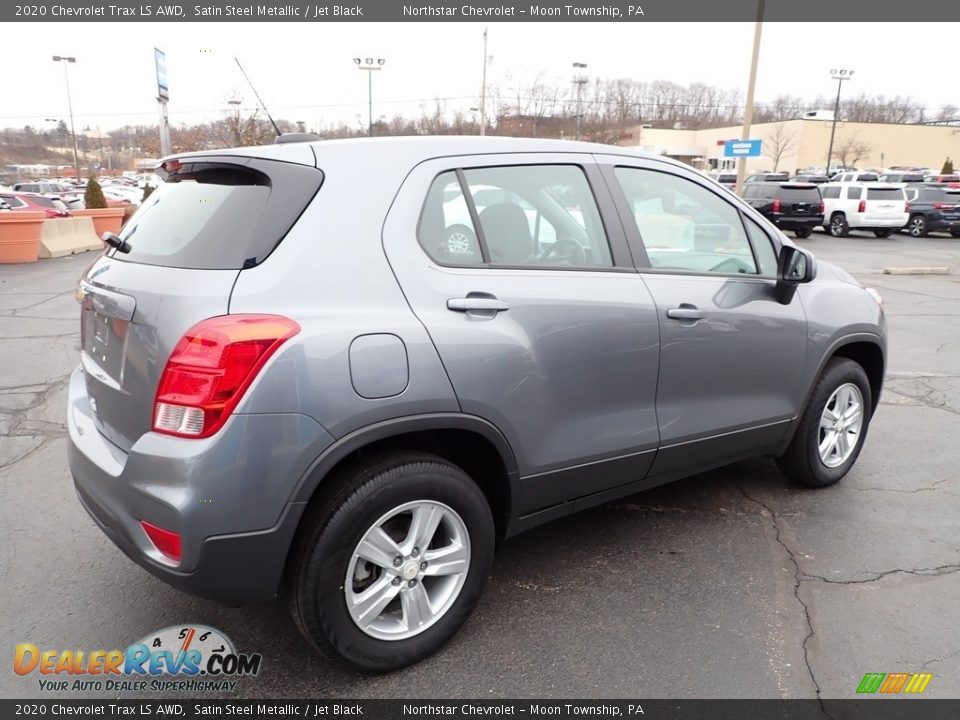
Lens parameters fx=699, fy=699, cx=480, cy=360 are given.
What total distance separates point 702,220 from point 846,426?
163cm

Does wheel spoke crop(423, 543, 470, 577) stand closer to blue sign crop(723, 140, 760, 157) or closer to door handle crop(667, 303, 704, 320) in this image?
door handle crop(667, 303, 704, 320)

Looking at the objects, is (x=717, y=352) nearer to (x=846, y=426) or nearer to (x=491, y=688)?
(x=846, y=426)

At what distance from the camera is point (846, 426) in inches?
161

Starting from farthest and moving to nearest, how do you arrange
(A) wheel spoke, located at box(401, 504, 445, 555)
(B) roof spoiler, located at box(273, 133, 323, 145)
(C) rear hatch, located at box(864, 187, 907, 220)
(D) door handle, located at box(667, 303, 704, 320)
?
(C) rear hatch, located at box(864, 187, 907, 220), (D) door handle, located at box(667, 303, 704, 320), (B) roof spoiler, located at box(273, 133, 323, 145), (A) wheel spoke, located at box(401, 504, 445, 555)

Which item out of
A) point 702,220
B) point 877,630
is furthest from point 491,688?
point 702,220

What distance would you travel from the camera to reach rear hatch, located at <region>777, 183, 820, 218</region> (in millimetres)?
22422

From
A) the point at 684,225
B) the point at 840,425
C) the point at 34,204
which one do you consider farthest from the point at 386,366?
the point at 34,204

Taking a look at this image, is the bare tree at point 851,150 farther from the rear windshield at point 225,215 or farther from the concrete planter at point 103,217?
the rear windshield at point 225,215

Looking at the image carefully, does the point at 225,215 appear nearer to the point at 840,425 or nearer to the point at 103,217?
the point at 840,425

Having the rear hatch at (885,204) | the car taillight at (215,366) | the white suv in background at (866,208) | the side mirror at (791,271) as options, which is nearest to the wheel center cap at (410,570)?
the car taillight at (215,366)

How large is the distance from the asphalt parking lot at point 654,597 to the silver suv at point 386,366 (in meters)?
0.34

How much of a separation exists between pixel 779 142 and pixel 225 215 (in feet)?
288

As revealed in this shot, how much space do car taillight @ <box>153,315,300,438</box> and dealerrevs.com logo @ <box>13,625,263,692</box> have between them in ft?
3.27

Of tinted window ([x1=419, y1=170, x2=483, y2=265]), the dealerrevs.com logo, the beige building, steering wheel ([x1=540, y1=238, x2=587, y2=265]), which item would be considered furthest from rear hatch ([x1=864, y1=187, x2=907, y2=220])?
the beige building
